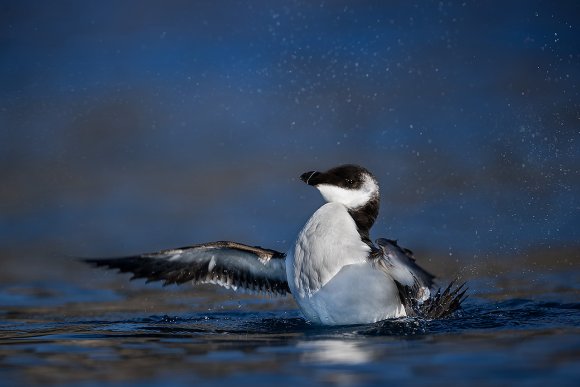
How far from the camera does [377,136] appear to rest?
54.3ft

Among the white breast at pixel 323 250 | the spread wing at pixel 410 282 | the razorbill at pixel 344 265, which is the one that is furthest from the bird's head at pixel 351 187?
the spread wing at pixel 410 282

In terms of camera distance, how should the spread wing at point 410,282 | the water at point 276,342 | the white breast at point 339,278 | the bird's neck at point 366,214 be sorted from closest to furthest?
the water at point 276,342 → the spread wing at point 410,282 → the white breast at point 339,278 → the bird's neck at point 366,214

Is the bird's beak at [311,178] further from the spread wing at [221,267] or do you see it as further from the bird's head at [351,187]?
the spread wing at [221,267]

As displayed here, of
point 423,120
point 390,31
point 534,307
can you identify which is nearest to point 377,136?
point 423,120

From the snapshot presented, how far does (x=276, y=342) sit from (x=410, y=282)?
125 centimetres

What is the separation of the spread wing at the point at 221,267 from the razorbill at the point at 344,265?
0.04 feet

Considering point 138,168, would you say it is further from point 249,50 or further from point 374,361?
point 374,361

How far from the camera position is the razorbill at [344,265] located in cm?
744

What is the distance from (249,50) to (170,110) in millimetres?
2122

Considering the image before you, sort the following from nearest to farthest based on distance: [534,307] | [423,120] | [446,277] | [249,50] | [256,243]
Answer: [534,307]
[446,277]
[256,243]
[423,120]
[249,50]

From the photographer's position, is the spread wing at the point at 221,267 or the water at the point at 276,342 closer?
the water at the point at 276,342

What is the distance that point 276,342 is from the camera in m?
6.80

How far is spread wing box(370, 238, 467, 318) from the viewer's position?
691cm

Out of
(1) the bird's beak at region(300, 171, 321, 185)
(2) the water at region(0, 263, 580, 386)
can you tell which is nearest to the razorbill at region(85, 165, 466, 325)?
(1) the bird's beak at region(300, 171, 321, 185)
